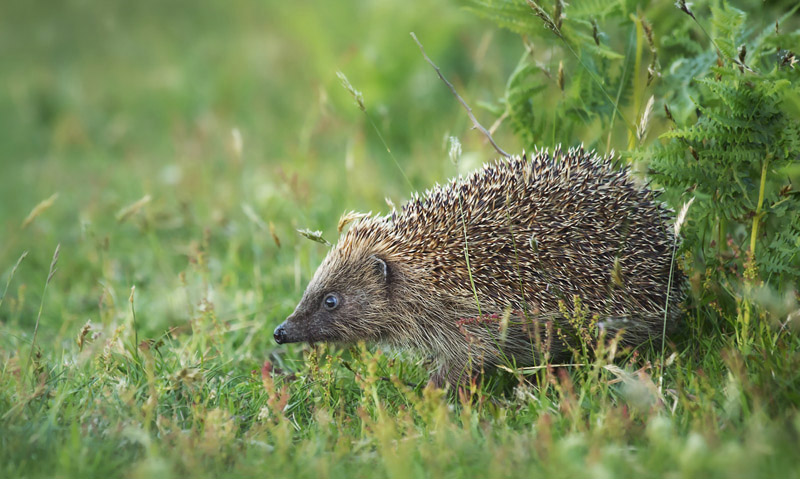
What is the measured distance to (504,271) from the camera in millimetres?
4625

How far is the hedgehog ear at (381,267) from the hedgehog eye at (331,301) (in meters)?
0.34

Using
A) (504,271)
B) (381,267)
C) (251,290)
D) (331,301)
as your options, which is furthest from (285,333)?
(251,290)

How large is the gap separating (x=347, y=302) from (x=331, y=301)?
0.35ft

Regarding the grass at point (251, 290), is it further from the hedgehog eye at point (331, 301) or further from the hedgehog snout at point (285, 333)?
the hedgehog eye at point (331, 301)

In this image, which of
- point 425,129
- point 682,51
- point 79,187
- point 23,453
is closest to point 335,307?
point 23,453

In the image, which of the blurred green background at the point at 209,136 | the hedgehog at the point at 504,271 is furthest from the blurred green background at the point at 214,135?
the hedgehog at the point at 504,271

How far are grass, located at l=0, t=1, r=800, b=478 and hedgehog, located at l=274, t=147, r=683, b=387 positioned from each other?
21 centimetres

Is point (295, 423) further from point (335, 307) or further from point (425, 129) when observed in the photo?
point (425, 129)

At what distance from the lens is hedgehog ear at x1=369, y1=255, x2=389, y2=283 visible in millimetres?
4934

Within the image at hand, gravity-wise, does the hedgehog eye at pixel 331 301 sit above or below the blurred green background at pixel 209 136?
below

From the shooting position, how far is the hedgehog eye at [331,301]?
5027 mm

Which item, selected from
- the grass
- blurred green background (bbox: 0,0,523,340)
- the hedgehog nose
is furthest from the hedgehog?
blurred green background (bbox: 0,0,523,340)

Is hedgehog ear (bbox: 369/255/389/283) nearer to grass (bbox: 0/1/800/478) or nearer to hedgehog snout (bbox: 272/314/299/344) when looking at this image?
grass (bbox: 0/1/800/478)

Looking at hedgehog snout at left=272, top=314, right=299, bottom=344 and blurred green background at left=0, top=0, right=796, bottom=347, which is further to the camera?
blurred green background at left=0, top=0, right=796, bottom=347
